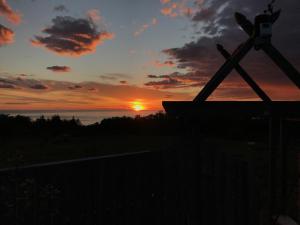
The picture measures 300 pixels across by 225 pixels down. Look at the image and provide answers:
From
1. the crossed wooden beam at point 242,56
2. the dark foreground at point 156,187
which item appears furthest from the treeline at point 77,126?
the crossed wooden beam at point 242,56

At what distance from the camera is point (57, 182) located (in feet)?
10.8

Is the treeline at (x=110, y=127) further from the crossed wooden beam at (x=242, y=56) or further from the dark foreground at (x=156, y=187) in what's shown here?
the crossed wooden beam at (x=242, y=56)

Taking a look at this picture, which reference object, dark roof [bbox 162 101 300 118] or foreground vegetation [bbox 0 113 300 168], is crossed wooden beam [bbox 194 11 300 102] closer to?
dark roof [bbox 162 101 300 118]

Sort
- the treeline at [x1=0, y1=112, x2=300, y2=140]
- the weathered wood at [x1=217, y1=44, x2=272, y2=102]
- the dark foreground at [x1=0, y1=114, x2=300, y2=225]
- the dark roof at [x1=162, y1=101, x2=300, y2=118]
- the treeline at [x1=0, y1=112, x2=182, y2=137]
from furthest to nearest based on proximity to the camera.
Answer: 1. the treeline at [x1=0, y1=112, x2=182, y2=137]
2. the treeline at [x1=0, y1=112, x2=300, y2=140]
3. the weathered wood at [x1=217, y1=44, x2=272, y2=102]
4. the dark foreground at [x1=0, y1=114, x2=300, y2=225]
5. the dark roof at [x1=162, y1=101, x2=300, y2=118]

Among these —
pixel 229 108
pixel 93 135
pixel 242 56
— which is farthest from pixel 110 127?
pixel 229 108

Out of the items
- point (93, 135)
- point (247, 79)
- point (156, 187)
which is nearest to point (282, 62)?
point (247, 79)

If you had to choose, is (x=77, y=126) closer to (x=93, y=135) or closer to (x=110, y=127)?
(x=93, y=135)

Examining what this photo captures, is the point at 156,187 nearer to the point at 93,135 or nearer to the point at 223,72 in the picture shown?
the point at 223,72

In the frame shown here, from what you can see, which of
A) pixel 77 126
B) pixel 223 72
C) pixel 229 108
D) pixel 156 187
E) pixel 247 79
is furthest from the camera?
pixel 77 126

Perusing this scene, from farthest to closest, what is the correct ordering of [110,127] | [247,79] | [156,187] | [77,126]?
[110,127] → [77,126] → [156,187] → [247,79]

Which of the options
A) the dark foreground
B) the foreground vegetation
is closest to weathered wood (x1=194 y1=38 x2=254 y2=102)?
the dark foreground

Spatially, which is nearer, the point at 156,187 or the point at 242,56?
the point at 242,56

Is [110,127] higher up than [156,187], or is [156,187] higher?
[110,127]

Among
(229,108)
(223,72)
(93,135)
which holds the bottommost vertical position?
(93,135)
